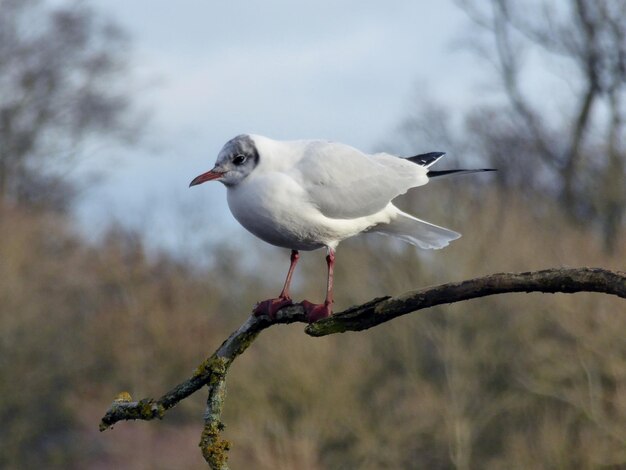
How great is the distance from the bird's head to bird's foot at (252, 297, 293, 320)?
17.2 inches

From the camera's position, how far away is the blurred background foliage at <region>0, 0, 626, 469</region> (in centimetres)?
2498

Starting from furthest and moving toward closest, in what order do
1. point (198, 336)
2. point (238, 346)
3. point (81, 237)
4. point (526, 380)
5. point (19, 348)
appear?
1. point (81, 237)
2. point (198, 336)
3. point (19, 348)
4. point (526, 380)
5. point (238, 346)

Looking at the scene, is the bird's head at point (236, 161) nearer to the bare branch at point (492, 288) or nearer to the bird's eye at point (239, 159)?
the bird's eye at point (239, 159)

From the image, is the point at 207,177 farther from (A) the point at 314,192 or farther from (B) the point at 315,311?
(B) the point at 315,311

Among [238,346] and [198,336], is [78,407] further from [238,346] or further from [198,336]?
[238,346]

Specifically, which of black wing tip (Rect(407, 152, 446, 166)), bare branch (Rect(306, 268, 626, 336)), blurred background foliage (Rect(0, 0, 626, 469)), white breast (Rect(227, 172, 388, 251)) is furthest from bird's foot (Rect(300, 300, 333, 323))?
blurred background foliage (Rect(0, 0, 626, 469))

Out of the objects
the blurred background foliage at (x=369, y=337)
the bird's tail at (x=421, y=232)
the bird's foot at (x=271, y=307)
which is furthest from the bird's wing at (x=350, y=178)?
the blurred background foliage at (x=369, y=337)

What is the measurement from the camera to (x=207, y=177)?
4.13 m

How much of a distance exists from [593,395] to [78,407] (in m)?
10.8

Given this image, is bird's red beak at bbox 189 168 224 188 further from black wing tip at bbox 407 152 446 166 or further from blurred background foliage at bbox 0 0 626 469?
blurred background foliage at bbox 0 0 626 469

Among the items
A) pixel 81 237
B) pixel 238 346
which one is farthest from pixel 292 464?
pixel 238 346

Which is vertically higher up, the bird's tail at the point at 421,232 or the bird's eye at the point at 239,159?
the bird's eye at the point at 239,159

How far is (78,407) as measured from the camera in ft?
93.2

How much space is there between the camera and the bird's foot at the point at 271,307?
11.8 ft
